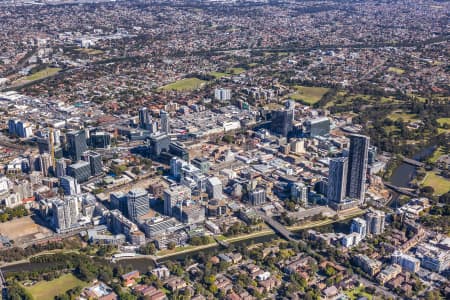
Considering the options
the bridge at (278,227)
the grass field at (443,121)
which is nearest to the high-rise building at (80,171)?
the bridge at (278,227)

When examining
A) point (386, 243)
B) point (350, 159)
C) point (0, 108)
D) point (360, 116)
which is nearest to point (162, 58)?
point (0, 108)

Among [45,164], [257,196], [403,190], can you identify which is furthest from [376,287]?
[45,164]

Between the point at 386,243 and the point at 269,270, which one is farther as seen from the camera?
the point at 386,243

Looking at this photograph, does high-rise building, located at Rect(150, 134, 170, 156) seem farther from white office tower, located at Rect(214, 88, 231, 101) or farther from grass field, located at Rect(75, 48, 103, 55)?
grass field, located at Rect(75, 48, 103, 55)

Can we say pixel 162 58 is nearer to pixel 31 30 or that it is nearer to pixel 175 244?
pixel 31 30

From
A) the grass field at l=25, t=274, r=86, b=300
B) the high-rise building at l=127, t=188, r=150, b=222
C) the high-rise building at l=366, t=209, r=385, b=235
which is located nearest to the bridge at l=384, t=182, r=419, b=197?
the high-rise building at l=366, t=209, r=385, b=235

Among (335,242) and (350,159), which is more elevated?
(350,159)

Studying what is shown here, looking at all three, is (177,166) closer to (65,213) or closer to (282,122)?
(65,213)
